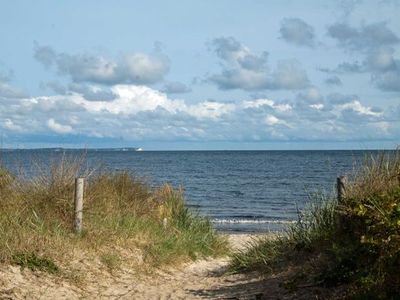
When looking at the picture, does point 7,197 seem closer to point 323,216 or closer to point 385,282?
point 323,216

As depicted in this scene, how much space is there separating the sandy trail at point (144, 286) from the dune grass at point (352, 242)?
2.03 ft

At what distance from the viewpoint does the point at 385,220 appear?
7.61 m

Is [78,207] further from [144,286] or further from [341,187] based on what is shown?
[341,187]

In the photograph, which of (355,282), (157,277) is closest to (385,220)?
(355,282)

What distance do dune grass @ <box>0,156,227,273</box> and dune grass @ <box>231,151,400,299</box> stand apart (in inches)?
70.6

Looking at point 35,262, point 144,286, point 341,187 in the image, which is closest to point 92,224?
point 144,286

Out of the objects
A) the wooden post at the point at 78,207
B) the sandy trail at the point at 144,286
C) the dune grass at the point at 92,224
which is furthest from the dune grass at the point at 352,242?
the wooden post at the point at 78,207

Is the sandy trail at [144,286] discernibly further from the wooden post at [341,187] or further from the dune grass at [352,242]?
the wooden post at [341,187]

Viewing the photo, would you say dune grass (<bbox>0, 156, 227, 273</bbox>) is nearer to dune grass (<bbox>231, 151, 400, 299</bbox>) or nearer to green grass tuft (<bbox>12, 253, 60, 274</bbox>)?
green grass tuft (<bbox>12, 253, 60, 274</bbox>)

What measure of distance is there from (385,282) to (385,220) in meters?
1.07

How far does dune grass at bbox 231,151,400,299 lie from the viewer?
7.12m

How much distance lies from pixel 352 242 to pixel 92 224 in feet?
17.4

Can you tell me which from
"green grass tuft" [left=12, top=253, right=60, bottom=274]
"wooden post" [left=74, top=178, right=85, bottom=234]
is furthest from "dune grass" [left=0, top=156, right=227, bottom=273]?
"wooden post" [left=74, top=178, right=85, bottom=234]

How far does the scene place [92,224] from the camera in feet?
39.1
